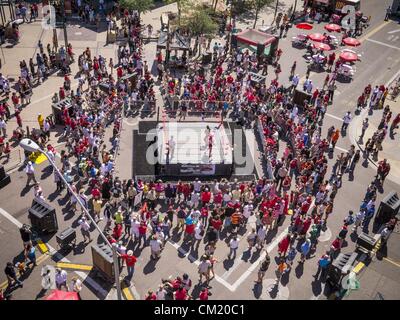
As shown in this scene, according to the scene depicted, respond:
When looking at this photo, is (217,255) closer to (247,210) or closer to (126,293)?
(247,210)

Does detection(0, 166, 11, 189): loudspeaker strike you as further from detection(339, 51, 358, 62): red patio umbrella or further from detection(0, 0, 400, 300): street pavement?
detection(339, 51, 358, 62): red patio umbrella

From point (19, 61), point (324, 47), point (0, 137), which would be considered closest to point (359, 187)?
point (324, 47)

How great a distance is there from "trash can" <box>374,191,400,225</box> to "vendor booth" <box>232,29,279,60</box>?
1926 centimetres

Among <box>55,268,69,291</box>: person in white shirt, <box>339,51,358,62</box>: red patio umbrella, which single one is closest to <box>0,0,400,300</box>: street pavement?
<box>55,268,69,291</box>: person in white shirt

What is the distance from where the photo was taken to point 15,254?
818 inches

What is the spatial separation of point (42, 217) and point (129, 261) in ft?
16.1

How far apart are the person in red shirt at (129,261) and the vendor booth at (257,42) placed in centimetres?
2482

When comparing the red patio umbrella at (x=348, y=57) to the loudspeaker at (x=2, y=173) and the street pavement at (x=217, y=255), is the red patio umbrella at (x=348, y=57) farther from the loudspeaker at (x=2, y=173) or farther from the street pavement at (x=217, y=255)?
the loudspeaker at (x=2, y=173)

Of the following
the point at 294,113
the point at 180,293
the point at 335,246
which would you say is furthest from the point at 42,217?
the point at 294,113

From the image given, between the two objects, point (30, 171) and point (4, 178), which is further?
point (4, 178)

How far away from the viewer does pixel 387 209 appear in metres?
23.9

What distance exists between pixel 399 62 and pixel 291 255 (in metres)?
30.5

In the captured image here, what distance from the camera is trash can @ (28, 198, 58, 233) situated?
21478mm

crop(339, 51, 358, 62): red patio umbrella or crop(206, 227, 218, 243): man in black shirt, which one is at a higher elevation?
crop(339, 51, 358, 62): red patio umbrella
